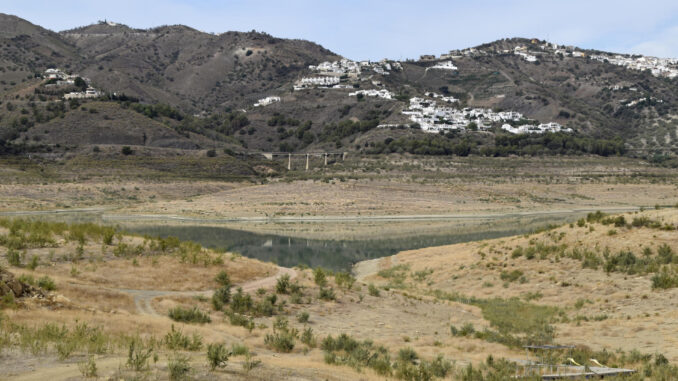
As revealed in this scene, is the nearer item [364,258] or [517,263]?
[517,263]

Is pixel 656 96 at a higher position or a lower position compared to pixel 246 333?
higher

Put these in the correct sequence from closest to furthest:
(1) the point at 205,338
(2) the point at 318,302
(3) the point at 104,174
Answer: (1) the point at 205,338, (2) the point at 318,302, (3) the point at 104,174

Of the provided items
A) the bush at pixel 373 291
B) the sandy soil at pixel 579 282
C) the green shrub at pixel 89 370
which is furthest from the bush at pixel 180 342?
the bush at pixel 373 291

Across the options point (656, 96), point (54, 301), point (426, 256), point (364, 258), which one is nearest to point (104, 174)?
point (364, 258)

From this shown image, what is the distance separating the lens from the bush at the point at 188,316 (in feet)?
50.4

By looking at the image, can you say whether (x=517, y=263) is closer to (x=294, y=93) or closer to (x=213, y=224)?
(x=213, y=224)

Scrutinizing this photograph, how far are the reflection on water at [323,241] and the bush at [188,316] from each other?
838 inches

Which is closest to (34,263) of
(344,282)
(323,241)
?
(344,282)

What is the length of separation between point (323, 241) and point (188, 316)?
3409cm

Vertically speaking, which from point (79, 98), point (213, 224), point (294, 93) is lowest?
point (213, 224)

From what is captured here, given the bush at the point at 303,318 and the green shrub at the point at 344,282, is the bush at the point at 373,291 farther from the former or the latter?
the bush at the point at 303,318

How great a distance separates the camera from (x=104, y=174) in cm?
8444

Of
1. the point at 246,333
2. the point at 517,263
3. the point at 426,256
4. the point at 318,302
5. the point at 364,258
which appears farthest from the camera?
the point at 364,258

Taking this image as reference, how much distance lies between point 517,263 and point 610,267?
5223 mm
